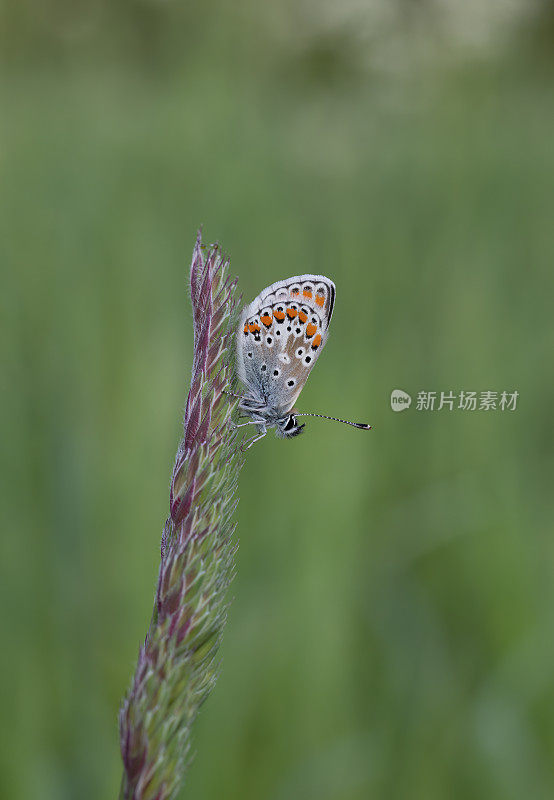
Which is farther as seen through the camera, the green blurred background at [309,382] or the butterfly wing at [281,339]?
the green blurred background at [309,382]

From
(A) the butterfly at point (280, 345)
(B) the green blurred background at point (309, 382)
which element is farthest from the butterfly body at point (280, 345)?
(B) the green blurred background at point (309, 382)

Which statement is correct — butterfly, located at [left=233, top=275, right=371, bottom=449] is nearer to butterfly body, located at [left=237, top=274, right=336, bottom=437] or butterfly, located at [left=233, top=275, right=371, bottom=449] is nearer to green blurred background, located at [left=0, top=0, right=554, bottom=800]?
butterfly body, located at [left=237, top=274, right=336, bottom=437]

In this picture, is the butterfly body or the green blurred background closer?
the butterfly body

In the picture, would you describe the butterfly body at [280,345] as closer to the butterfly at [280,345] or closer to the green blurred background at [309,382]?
the butterfly at [280,345]

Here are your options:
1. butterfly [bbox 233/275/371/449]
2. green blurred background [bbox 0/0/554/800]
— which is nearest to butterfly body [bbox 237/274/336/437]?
butterfly [bbox 233/275/371/449]

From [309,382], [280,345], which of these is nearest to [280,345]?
[280,345]
